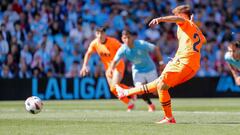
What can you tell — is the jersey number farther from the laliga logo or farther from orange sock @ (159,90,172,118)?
the laliga logo

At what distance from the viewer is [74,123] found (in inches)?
538

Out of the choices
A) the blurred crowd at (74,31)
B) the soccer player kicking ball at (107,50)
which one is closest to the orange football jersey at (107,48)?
the soccer player kicking ball at (107,50)

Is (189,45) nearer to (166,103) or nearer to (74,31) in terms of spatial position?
(166,103)

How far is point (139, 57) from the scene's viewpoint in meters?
19.6

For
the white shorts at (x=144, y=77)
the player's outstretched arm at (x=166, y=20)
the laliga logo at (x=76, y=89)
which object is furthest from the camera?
the laliga logo at (x=76, y=89)

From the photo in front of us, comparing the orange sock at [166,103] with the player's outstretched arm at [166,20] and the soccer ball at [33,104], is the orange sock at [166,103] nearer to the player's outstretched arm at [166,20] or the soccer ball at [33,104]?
the player's outstretched arm at [166,20]

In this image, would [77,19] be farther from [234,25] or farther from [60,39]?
[234,25]

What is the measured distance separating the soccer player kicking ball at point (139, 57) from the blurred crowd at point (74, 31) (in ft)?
26.7

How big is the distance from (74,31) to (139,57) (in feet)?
32.7

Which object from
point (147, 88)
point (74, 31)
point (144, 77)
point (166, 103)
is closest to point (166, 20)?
point (166, 103)

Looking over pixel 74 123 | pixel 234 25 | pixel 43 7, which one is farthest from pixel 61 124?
pixel 234 25

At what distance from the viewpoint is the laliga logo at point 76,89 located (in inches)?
1120

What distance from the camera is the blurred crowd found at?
2794 centimetres

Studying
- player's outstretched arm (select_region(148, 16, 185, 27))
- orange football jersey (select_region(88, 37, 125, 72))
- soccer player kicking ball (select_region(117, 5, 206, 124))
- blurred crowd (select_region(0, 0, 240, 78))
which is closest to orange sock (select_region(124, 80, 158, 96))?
soccer player kicking ball (select_region(117, 5, 206, 124))
